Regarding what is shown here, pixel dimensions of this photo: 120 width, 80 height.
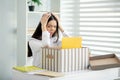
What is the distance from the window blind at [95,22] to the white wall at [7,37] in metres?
0.83

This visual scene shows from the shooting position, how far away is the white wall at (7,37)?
10.2 ft

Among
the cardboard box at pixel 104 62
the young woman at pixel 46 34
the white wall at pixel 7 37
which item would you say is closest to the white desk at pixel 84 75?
the cardboard box at pixel 104 62

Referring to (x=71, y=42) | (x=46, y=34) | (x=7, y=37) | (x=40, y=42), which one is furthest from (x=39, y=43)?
(x=7, y=37)

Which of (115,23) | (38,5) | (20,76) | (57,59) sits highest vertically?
(38,5)

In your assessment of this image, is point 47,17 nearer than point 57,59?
No

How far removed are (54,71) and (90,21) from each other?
6.36 ft

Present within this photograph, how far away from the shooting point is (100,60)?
176 cm

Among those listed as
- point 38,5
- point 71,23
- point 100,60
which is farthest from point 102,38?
point 100,60

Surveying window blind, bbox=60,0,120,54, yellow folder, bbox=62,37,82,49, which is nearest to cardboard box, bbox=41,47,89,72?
yellow folder, bbox=62,37,82,49

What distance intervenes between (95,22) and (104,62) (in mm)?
1687

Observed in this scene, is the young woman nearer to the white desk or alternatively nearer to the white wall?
the white desk

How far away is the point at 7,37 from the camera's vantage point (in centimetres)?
318

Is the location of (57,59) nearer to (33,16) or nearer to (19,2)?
(19,2)

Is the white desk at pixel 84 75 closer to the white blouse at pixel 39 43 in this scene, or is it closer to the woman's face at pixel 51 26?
the white blouse at pixel 39 43
